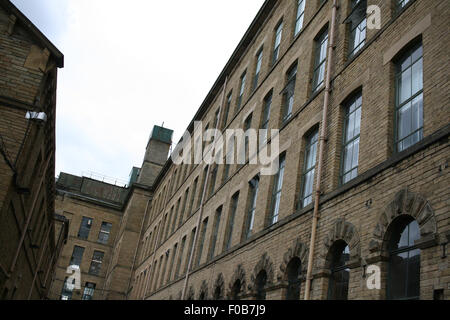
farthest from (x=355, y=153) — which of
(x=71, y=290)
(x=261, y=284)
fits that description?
(x=71, y=290)

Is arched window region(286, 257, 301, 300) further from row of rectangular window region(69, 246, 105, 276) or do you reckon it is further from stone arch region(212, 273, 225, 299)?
row of rectangular window region(69, 246, 105, 276)

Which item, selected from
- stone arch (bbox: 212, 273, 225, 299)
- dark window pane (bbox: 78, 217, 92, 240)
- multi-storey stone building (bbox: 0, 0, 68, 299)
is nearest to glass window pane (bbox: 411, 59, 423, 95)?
multi-storey stone building (bbox: 0, 0, 68, 299)

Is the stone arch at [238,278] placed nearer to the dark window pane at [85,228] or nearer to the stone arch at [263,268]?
the stone arch at [263,268]

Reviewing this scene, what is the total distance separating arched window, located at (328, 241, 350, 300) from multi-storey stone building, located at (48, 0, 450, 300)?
0.02 meters

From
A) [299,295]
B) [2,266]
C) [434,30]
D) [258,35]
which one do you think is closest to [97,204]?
[258,35]

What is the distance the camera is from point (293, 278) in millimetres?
12422

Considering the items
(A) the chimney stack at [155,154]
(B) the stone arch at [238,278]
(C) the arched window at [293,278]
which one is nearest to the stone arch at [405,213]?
(C) the arched window at [293,278]

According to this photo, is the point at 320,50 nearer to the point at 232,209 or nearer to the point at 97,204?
the point at 232,209

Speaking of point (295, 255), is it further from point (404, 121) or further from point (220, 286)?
point (220, 286)

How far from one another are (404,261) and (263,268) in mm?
5941

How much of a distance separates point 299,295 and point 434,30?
22.2 ft

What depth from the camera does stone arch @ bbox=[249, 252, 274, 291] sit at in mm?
13277

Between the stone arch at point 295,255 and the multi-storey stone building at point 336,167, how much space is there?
5 centimetres

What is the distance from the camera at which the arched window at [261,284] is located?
14.1 metres
